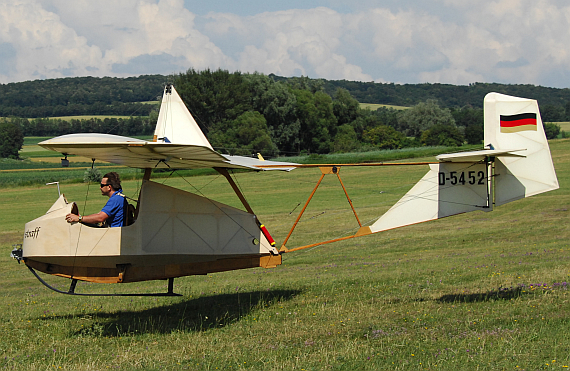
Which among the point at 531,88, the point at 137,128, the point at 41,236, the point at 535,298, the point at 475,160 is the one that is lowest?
the point at 535,298

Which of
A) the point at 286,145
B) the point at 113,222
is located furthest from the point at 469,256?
the point at 286,145

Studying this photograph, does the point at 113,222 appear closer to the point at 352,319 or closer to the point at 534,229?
the point at 352,319

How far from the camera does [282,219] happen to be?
29.1 meters

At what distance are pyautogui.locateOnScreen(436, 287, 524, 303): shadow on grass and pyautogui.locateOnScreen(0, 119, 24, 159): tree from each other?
78.8 meters

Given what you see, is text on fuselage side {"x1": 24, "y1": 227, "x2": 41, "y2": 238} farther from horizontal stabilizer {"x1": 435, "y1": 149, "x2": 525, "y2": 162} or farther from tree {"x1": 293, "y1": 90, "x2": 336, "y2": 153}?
tree {"x1": 293, "y1": 90, "x2": 336, "y2": 153}

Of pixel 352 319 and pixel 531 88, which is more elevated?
pixel 531 88

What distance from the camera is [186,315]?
9602 mm

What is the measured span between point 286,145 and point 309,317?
8558 centimetres

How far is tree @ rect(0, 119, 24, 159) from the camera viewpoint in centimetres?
7562

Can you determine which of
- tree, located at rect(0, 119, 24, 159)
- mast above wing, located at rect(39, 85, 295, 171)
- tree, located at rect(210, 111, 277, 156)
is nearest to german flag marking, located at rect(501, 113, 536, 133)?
mast above wing, located at rect(39, 85, 295, 171)

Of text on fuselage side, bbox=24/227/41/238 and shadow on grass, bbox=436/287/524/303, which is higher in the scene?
text on fuselage side, bbox=24/227/41/238

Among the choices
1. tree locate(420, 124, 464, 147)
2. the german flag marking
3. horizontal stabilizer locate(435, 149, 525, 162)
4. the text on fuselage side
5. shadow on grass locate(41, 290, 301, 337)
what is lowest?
shadow on grass locate(41, 290, 301, 337)

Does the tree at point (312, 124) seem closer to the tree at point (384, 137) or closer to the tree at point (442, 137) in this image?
the tree at point (384, 137)

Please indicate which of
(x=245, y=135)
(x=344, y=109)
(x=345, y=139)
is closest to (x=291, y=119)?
(x=345, y=139)
